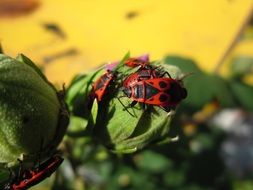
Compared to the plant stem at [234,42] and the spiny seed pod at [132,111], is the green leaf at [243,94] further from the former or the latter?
the spiny seed pod at [132,111]

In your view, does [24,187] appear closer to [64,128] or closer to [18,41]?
[64,128]

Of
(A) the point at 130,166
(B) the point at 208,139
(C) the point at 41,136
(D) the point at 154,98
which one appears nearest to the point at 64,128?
A: (C) the point at 41,136

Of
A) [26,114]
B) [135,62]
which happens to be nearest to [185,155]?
[135,62]

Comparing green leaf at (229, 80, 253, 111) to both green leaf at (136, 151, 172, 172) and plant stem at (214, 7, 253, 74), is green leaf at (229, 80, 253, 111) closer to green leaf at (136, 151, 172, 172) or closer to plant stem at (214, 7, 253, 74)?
plant stem at (214, 7, 253, 74)

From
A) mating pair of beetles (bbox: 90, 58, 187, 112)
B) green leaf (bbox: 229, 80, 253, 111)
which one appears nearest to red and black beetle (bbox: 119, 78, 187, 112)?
mating pair of beetles (bbox: 90, 58, 187, 112)

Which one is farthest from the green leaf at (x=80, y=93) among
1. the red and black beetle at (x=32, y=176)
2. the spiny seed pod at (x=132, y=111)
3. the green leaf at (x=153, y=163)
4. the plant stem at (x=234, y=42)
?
the plant stem at (x=234, y=42)

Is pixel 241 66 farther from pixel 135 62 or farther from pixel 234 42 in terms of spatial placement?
pixel 135 62
